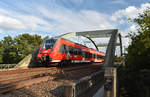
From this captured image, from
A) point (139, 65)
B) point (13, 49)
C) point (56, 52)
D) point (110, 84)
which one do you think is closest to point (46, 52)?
point (56, 52)

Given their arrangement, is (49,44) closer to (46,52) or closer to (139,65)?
(46,52)

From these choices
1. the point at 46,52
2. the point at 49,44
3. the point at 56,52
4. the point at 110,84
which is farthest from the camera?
the point at 49,44

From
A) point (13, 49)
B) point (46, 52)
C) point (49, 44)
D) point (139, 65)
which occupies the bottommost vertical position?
point (139, 65)

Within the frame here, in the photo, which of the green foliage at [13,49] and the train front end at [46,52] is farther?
the green foliage at [13,49]

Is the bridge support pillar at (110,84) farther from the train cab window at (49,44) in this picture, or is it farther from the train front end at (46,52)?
the train cab window at (49,44)

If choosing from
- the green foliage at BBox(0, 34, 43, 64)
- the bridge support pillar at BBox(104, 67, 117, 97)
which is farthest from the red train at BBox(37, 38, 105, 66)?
the green foliage at BBox(0, 34, 43, 64)

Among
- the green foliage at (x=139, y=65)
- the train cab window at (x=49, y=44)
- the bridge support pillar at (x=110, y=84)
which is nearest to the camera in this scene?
the green foliage at (x=139, y=65)

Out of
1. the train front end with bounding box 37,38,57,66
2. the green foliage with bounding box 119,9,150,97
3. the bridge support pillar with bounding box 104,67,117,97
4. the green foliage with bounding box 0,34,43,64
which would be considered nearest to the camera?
the green foliage with bounding box 119,9,150,97

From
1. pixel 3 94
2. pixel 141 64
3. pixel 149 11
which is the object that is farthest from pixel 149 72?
pixel 3 94

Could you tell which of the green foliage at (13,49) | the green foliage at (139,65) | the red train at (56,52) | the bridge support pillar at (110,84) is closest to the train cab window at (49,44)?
the red train at (56,52)

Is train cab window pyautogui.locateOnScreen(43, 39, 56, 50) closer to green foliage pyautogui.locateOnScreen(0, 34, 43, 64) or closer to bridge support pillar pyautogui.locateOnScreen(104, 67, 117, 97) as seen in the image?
bridge support pillar pyautogui.locateOnScreen(104, 67, 117, 97)

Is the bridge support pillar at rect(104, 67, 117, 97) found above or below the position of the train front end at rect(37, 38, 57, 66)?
below

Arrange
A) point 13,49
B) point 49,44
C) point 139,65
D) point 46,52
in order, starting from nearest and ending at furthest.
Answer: point 139,65
point 46,52
point 49,44
point 13,49

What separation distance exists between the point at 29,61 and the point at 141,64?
1568cm
